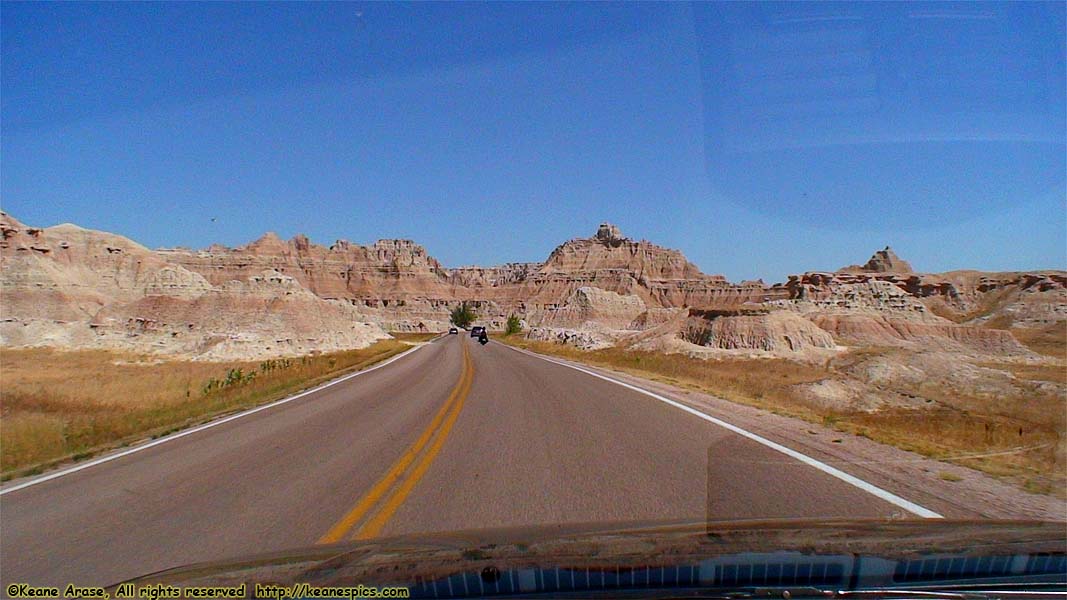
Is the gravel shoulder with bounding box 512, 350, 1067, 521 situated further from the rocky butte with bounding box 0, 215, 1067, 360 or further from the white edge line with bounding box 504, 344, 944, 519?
the rocky butte with bounding box 0, 215, 1067, 360

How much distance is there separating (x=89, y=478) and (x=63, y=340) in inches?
2461

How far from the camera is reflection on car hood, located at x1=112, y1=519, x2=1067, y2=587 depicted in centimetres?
414

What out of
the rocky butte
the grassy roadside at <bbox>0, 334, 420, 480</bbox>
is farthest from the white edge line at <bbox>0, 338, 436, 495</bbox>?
the rocky butte

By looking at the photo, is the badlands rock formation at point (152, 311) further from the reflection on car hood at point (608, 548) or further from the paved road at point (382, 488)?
the reflection on car hood at point (608, 548)

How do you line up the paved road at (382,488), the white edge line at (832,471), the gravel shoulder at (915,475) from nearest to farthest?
1. the paved road at (382,488)
2. the white edge line at (832,471)
3. the gravel shoulder at (915,475)

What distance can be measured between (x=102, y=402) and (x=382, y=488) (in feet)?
59.7

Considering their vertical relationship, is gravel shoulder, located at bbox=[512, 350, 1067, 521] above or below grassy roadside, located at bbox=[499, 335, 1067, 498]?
above

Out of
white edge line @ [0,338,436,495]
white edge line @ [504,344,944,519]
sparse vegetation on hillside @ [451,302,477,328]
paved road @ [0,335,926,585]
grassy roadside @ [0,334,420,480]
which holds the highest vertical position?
sparse vegetation on hillside @ [451,302,477,328]

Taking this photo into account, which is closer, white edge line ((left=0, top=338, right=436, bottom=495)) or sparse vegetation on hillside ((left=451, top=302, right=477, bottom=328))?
white edge line ((left=0, top=338, right=436, bottom=495))

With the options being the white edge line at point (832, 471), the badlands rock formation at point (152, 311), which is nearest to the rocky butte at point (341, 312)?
the badlands rock formation at point (152, 311)

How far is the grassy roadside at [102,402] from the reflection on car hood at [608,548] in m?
7.85

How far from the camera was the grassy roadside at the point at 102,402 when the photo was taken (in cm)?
1252

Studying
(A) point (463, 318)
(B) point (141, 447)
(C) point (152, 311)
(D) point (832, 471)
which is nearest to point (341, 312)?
(C) point (152, 311)

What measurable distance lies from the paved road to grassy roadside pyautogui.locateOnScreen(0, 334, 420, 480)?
1.91 meters
